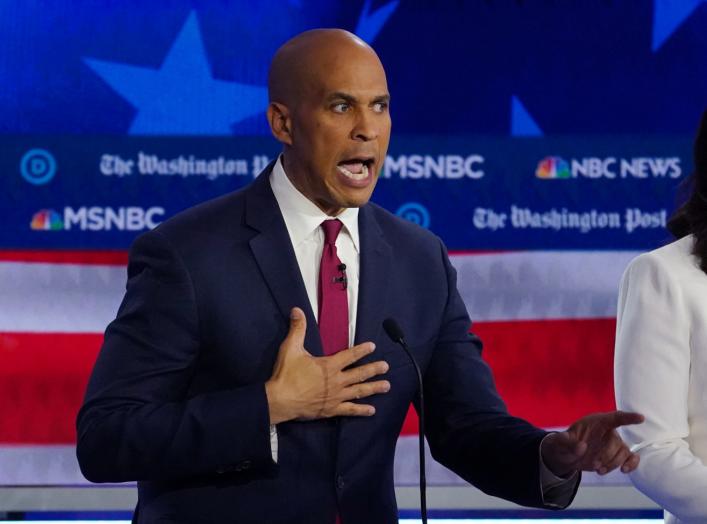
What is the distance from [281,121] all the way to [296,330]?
41 centimetres

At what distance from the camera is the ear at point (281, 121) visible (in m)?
2.21

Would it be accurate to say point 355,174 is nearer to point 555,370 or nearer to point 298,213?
point 298,213

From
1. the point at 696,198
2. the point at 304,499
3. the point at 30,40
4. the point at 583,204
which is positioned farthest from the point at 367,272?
the point at 30,40

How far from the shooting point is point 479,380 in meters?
2.29

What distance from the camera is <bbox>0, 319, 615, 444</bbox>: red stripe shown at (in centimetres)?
369

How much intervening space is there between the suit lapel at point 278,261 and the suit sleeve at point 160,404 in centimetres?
15

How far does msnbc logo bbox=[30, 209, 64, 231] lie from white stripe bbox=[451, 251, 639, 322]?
121 centimetres

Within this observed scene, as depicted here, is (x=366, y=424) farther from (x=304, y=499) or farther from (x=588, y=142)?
(x=588, y=142)

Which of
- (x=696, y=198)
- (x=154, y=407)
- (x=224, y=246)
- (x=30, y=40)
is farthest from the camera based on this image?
(x=30, y=40)

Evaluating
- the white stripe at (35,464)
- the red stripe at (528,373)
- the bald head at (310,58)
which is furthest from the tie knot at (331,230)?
the white stripe at (35,464)

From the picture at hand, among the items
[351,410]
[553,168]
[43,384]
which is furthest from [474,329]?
[351,410]

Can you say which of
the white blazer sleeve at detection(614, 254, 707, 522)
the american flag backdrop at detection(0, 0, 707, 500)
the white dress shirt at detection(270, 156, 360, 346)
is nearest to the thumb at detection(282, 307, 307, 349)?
the white dress shirt at detection(270, 156, 360, 346)

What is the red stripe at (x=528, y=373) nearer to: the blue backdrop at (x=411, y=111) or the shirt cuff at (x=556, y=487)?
the blue backdrop at (x=411, y=111)

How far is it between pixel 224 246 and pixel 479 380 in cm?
55
